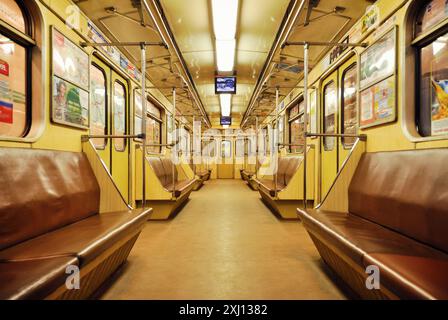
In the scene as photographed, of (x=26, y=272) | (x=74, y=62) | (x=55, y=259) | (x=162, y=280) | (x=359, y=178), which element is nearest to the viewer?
(x=26, y=272)

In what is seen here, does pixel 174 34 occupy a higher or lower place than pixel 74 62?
higher

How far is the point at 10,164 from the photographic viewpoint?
5.77ft

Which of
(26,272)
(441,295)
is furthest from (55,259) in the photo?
(441,295)

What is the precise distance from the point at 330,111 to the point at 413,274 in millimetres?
3461

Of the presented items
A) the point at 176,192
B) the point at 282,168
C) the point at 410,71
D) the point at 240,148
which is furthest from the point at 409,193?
the point at 240,148

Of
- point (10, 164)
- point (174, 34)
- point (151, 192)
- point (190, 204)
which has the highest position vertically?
point (174, 34)

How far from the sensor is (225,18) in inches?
136

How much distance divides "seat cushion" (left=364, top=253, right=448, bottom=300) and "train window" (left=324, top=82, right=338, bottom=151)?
2.90 meters

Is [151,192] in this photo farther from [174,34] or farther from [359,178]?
[359,178]

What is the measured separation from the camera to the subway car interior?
159 cm

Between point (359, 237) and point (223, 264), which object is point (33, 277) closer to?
point (223, 264)

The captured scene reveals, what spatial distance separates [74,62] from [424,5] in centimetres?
330

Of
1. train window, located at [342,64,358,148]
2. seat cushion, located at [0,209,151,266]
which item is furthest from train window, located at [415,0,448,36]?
seat cushion, located at [0,209,151,266]

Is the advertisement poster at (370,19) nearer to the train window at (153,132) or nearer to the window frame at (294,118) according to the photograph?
the window frame at (294,118)
